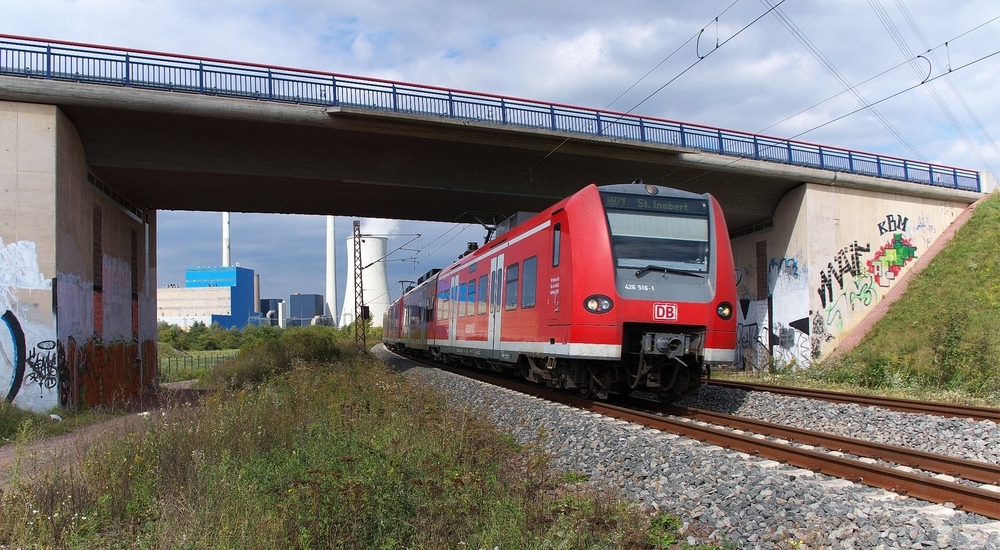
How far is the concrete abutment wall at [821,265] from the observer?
22.5m

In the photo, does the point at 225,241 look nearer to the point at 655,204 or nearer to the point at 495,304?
the point at 495,304

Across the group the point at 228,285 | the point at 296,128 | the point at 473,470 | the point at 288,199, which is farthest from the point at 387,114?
the point at 228,285

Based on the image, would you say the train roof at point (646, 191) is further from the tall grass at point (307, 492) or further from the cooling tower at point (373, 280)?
the cooling tower at point (373, 280)

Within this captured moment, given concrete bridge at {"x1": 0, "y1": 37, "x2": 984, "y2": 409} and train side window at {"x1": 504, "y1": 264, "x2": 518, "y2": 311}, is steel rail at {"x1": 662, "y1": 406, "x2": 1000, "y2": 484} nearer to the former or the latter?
train side window at {"x1": 504, "y1": 264, "x2": 518, "y2": 311}

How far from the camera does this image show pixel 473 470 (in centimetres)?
599

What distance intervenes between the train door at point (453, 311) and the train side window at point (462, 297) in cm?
47

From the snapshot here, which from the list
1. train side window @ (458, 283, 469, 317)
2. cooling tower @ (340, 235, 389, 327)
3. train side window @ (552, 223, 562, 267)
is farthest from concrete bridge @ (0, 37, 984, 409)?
cooling tower @ (340, 235, 389, 327)

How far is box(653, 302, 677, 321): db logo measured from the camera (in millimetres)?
9961

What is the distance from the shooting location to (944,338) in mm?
14242

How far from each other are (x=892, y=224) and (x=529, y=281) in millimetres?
17682

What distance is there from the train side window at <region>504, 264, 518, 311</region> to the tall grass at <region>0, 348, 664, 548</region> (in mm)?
5249

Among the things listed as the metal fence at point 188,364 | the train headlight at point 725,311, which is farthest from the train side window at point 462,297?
the metal fence at point 188,364

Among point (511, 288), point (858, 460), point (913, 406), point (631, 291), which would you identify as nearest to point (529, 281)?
point (511, 288)

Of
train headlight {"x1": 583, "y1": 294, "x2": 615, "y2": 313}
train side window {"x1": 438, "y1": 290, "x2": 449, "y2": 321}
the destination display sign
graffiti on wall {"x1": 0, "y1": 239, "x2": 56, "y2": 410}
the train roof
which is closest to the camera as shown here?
train headlight {"x1": 583, "y1": 294, "x2": 615, "y2": 313}
